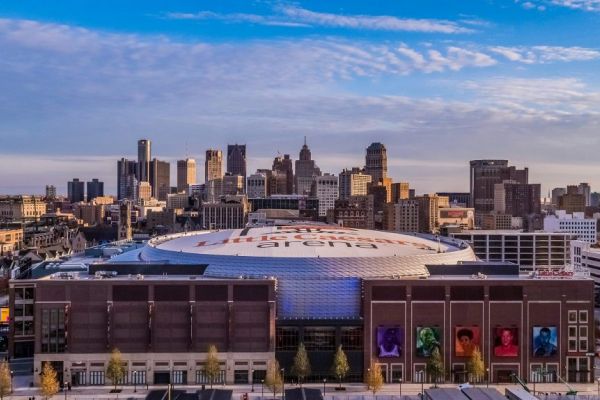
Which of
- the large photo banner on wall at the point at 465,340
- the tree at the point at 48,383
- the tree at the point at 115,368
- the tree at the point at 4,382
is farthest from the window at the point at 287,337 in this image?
the tree at the point at 4,382

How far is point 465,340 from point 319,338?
1686 centimetres

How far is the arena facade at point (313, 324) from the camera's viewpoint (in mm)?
86000

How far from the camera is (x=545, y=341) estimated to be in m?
87.9

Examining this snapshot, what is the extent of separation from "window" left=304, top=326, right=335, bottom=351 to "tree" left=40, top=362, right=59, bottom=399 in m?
27.7

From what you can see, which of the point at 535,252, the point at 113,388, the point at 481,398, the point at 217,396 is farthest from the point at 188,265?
the point at 535,252

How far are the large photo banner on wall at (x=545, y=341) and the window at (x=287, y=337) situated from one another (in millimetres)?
27649

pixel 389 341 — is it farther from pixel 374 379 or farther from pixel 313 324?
pixel 313 324

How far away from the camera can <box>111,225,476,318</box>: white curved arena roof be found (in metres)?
90.0

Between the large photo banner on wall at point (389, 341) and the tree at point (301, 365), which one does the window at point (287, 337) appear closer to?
the tree at point (301, 365)

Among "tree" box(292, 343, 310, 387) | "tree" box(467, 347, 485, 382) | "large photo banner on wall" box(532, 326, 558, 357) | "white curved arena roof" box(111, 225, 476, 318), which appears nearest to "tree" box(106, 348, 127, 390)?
"white curved arena roof" box(111, 225, 476, 318)

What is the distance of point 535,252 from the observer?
611ft

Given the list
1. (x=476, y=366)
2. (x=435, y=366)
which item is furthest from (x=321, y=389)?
(x=476, y=366)

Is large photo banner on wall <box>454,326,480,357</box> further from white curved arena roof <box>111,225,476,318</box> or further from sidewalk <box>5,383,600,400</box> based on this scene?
white curved arena roof <box>111,225,476,318</box>

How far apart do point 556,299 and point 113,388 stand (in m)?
51.5
